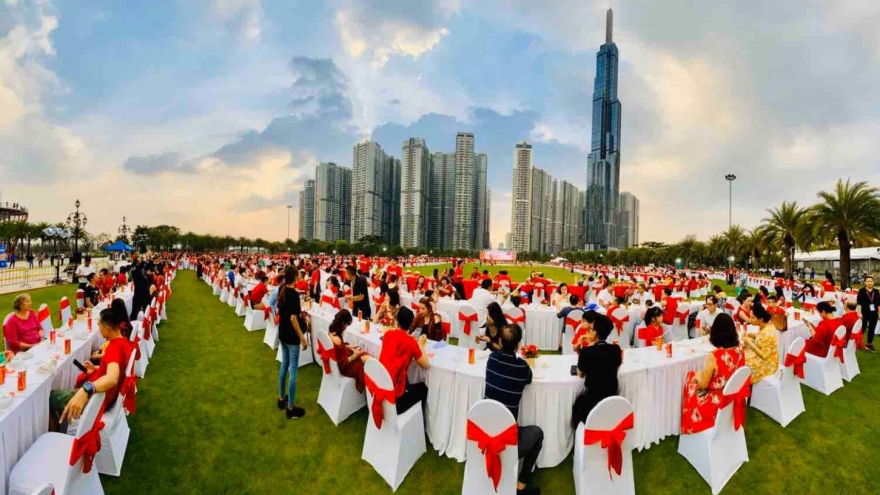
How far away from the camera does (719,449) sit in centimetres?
434

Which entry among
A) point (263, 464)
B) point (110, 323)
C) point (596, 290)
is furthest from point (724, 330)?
point (596, 290)

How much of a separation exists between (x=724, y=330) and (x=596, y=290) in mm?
10516

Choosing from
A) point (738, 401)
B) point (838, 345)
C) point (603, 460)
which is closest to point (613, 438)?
point (603, 460)

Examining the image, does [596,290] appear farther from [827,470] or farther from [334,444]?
[334,444]

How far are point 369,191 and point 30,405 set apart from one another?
113 metres

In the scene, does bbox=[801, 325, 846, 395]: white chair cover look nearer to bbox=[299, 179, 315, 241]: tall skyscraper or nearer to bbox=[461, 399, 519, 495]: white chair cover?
bbox=[461, 399, 519, 495]: white chair cover

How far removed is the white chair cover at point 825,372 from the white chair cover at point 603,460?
217 inches

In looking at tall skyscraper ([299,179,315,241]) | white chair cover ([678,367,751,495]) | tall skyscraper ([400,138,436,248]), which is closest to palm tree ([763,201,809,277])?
white chair cover ([678,367,751,495])

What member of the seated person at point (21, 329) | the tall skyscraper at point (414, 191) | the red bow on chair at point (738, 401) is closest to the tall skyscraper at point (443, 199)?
the tall skyscraper at point (414, 191)

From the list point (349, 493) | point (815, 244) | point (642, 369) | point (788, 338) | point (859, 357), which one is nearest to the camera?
point (349, 493)

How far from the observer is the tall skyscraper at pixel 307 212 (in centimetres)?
12975

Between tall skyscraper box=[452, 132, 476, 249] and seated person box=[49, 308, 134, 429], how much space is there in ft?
398

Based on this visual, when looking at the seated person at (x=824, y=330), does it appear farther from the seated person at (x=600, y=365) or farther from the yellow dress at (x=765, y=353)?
the seated person at (x=600, y=365)

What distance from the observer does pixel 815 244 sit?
24.8m
